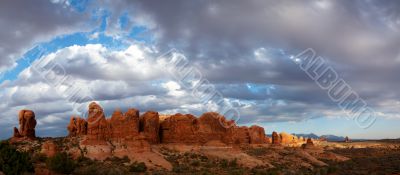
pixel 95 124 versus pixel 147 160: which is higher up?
pixel 95 124

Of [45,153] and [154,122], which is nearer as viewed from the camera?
[45,153]

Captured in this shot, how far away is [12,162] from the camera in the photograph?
28172 millimetres

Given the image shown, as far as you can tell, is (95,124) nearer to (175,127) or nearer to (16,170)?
(175,127)

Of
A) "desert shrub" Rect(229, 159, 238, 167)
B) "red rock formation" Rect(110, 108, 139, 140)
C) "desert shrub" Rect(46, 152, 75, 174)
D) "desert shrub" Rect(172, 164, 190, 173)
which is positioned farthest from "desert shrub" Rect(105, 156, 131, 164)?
"desert shrub" Rect(229, 159, 238, 167)

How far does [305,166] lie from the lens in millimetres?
56500

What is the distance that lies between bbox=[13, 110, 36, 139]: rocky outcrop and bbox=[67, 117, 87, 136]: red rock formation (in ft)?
18.6

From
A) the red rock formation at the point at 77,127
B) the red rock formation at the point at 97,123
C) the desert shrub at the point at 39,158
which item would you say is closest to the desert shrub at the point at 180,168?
the red rock formation at the point at 97,123

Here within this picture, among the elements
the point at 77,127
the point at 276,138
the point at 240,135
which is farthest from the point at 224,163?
the point at 276,138

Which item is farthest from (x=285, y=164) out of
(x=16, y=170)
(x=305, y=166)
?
(x=16, y=170)

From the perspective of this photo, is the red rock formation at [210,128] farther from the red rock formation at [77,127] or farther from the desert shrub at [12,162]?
the desert shrub at [12,162]

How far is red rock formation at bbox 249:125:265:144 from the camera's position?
88.7 m

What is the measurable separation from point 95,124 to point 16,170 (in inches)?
869

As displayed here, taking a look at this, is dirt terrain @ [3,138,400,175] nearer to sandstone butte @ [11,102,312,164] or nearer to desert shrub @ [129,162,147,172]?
desert shrub @ [129,162,147,172]

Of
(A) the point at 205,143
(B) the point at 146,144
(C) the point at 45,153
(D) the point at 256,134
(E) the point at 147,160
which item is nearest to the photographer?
(C) the point at 45,153
